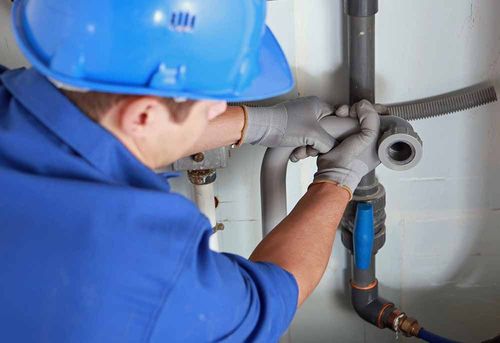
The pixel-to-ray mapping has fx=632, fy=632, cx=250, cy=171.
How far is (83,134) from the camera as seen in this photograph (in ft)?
1.87

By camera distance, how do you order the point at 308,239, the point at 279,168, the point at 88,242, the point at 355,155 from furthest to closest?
the point at 279,168 < the point at 355,155 < the point at 308,239 < the point at 88,242

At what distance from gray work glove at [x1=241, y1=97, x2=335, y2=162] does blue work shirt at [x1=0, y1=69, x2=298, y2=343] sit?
35 cm

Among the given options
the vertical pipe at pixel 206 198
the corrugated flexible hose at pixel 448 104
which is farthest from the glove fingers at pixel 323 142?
the vertical pipe at pixel 206 198

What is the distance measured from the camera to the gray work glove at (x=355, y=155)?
895mm

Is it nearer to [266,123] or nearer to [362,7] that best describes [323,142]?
[266,123]

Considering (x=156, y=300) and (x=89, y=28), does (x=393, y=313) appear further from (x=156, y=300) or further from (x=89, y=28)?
(x=89, y=28)

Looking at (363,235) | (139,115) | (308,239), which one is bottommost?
(363,235)

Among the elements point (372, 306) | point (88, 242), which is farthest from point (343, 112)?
point (88, 242)

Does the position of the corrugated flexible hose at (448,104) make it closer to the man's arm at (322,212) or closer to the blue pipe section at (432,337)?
the man's arm at (322,212)

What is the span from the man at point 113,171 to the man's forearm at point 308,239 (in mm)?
136

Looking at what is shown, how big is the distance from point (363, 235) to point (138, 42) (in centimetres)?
59

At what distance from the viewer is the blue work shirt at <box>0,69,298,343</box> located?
0.55 m

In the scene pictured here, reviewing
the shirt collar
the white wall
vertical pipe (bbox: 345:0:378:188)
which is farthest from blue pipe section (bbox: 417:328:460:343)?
the shirt collar

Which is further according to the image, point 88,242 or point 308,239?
point 308,239
